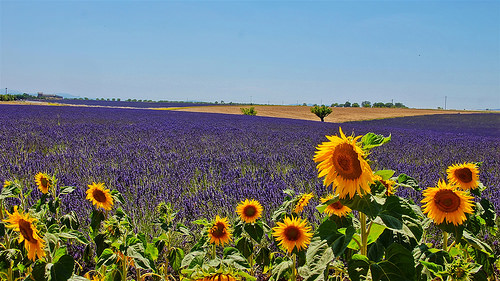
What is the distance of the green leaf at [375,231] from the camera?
966 millimetres

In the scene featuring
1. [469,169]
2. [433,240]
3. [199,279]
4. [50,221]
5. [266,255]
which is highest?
[469,169]

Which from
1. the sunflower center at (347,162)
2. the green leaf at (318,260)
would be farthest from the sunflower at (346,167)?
the green leaf at (318,260)

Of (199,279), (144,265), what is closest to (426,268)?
(199,279)

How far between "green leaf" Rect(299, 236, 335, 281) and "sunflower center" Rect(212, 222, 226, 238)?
49 centimetres

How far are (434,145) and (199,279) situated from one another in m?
7.62

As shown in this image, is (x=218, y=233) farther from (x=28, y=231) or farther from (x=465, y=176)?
(x=465, y=176)

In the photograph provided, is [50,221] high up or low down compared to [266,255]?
up

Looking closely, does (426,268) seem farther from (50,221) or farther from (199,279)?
(50,221)

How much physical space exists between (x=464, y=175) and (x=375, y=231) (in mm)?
605

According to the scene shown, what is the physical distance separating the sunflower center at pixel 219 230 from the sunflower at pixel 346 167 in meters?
0.66

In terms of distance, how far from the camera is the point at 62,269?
94 cm

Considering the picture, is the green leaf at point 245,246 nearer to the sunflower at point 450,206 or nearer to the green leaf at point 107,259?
the green leaf at point 107,259

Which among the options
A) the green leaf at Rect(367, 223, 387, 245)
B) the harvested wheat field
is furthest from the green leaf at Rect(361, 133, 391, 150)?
the harvested wheat field

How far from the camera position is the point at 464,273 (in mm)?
884
